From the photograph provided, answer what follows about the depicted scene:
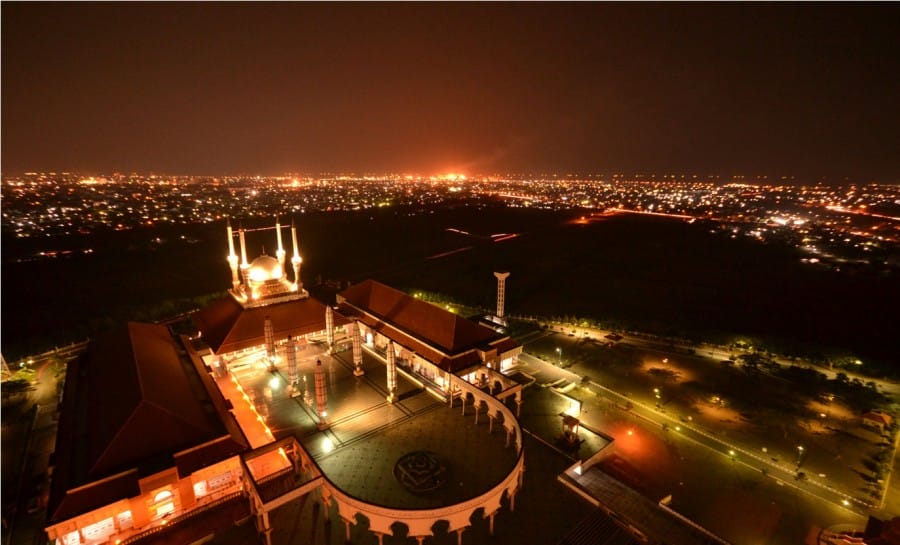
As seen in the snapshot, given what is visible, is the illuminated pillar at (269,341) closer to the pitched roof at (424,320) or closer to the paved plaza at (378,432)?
the paved plaza at (378,432)

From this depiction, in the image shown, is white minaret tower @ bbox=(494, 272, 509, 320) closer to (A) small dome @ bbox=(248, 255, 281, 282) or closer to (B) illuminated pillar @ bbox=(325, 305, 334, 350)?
(B) illuminated pillar @ bbox=(325, 305, 334, 350)

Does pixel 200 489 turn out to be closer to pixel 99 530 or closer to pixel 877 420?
pixel 99 530

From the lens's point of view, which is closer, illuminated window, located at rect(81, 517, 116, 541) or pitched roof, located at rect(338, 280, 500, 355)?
illuminated window, located at rect(81, 517, 116, 541)

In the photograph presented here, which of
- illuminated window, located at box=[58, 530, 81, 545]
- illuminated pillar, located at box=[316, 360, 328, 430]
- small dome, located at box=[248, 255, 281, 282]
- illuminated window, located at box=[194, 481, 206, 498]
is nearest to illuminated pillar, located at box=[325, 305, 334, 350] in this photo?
small dome, located at box=[248, 255, 281, 282]

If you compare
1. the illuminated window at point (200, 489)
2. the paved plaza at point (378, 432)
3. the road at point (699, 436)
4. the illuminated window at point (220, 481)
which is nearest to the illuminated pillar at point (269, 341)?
the paved plaza at point (378, 432)

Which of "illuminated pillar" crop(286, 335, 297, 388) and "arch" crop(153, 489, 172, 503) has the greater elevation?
"illuminated pillar" crop(286, 335, 297, 388)

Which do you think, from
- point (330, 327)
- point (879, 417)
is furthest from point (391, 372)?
point (879, 417)

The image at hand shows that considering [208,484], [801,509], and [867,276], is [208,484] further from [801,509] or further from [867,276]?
[867,276]
